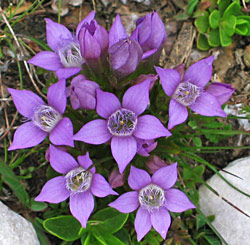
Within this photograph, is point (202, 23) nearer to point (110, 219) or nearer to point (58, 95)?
point (58, 95)

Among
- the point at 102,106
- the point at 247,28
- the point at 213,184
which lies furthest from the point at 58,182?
the point at 247,28

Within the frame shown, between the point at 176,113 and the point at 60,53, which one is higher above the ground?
the point at 60,53

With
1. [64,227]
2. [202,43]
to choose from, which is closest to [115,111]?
[64,227]

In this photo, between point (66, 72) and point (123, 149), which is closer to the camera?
point (123, 149)

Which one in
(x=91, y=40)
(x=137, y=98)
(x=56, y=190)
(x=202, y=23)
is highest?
(x=91, y=40)

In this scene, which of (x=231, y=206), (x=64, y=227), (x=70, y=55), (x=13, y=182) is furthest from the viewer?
(x=231, y=206)

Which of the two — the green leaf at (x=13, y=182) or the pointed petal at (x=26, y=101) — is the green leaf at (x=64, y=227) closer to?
the green leaf at (x=13, y=182)

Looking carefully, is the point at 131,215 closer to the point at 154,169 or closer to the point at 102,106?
the point at 154,169

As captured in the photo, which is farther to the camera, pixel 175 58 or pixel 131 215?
pixel 175 58
